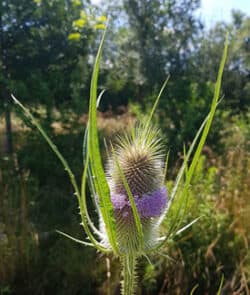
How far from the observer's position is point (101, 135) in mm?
4523

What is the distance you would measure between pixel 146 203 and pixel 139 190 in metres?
0.06

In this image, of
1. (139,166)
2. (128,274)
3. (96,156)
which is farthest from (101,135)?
(96,156)

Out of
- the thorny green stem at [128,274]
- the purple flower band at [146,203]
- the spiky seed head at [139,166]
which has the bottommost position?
the thorny green stem at [128,274]

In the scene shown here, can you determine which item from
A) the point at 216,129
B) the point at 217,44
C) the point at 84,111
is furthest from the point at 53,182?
the point at 217,44

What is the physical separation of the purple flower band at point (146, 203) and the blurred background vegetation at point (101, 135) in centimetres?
24

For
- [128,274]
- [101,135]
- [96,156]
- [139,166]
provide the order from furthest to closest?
[101,135] → [139,166] → [128,274] → [96,156]

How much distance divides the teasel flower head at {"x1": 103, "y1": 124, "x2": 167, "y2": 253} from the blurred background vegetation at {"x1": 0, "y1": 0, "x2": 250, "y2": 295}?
0.19 metres

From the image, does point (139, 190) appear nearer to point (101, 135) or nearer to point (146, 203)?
point (146, 203)

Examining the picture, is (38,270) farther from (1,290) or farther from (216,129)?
(216,129)

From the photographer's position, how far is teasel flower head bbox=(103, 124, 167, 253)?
1101mm

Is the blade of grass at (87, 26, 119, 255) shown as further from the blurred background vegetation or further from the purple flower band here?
the blurred background vegetation

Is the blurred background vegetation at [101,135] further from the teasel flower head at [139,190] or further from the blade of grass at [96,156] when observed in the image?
the blade of grass at [96,156]

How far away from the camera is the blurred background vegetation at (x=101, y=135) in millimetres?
2555

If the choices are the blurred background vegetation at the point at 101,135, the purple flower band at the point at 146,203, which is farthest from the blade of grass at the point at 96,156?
the blurred background vegetation at the point at 101,135
